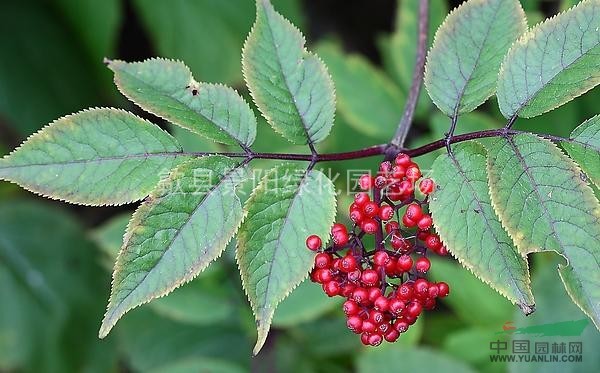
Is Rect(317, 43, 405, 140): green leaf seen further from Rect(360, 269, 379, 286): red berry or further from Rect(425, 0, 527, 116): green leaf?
Rect(360, 269, 379, 286): red berry

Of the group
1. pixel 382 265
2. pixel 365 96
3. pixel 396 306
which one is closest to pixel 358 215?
pixel 382 265

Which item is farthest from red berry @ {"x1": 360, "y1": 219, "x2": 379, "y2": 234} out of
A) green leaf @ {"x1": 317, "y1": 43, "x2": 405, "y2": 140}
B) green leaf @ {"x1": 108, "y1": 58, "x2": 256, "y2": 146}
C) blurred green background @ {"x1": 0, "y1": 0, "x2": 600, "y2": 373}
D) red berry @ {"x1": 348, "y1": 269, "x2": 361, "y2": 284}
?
green leaf @ {"x1": 317, "y1": 43, "x2": 405, "y2": 140}

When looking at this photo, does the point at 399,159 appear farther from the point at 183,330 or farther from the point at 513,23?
the point at 183,330

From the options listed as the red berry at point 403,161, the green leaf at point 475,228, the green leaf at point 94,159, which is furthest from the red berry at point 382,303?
the green leaf at point 94,159

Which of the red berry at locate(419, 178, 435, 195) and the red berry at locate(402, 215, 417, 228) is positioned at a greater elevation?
the red berry at locate(419, 178, 435, 195)

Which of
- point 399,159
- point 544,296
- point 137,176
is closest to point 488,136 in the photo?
point 399,159

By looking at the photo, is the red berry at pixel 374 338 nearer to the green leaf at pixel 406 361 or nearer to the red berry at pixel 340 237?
the red berry at pixel 340 237
